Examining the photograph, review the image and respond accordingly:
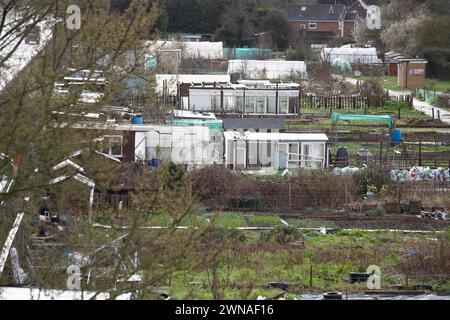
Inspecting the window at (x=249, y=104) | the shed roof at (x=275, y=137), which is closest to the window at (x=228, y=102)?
the window at (x=249, y=104)

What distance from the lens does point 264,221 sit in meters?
16.9

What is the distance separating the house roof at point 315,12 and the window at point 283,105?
76.6 feet

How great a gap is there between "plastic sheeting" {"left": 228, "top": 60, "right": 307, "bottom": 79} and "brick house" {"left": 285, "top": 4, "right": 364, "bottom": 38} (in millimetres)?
14022

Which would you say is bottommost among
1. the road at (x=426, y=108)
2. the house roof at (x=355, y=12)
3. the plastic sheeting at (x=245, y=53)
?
the road at (x=426, y=108)

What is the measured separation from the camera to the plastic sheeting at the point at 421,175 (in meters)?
19.9

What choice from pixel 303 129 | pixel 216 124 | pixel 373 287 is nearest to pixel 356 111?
pixel 303 129

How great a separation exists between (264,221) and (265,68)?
815 inches

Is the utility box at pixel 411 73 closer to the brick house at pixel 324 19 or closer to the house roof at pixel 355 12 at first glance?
the brick house at pixel 324 19

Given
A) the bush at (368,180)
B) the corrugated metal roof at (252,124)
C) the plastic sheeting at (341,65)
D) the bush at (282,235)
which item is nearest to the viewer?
the bush at (282,235)

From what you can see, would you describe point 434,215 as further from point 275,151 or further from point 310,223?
point 275,151

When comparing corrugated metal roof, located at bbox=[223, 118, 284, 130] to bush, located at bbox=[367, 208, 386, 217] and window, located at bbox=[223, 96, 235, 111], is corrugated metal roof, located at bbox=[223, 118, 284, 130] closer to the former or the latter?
window, located at bbox=[223, 96, 235, 111]

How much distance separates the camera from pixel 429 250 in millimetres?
13969

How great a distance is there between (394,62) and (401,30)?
3.71 meters

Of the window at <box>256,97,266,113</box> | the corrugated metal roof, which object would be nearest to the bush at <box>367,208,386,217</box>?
the corrugated metal roof
